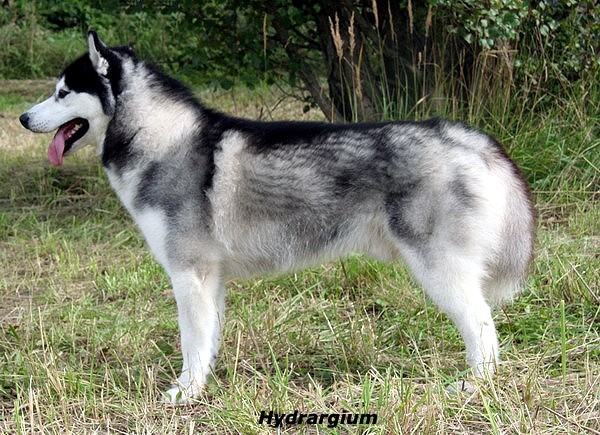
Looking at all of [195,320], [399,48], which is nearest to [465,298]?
[195,320]

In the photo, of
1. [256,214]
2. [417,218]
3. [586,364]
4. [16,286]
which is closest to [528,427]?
[586,364]

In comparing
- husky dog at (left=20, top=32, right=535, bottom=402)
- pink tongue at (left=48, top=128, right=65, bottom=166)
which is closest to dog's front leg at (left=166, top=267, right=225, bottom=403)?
husky dog at (left=20, top=32, right=535, bottom=402)

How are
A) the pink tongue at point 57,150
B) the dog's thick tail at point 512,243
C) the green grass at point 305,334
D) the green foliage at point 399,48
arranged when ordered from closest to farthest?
the green grass at point 305,334 < the dog's thick tail at point 512,243 < the pink tongue at point 57,150 < the green foliage at point 399,48

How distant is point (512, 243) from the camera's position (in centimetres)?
376

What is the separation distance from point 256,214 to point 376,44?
3.43 m

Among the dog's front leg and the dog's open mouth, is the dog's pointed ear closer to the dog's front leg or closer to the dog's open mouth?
the dog's open mouth

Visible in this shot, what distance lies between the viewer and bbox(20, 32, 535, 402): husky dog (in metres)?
3.63

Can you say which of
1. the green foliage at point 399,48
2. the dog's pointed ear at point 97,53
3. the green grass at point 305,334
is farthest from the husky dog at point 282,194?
the green foliage at point 399,48

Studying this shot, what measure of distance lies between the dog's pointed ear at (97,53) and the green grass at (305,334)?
1.22m

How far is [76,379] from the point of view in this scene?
3.54 metres

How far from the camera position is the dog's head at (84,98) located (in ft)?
13.4

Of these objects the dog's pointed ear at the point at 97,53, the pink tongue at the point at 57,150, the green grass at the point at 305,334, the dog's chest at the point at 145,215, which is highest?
the dog's pointed ear at the point at 97,53

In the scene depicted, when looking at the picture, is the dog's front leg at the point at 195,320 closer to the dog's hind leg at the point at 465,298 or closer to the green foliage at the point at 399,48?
the dog's hind leg at the point at 465,298

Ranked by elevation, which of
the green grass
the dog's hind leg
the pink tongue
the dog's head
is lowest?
the green grass
